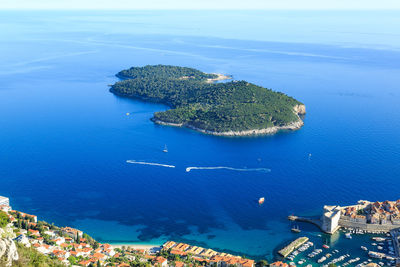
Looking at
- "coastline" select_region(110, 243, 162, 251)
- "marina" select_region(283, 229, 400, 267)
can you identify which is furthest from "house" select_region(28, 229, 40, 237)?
"marina" select_region(283, 229, 400, 267)

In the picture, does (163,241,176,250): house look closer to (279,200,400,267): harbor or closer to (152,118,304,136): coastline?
(279,200,400,267): harbor

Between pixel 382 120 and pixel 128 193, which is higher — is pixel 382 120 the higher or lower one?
the higher one

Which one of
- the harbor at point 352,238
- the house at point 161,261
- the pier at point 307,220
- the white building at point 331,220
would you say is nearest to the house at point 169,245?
the house at point 161,261

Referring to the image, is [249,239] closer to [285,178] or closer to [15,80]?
[285,178]

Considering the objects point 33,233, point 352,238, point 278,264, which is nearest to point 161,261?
point 278,264

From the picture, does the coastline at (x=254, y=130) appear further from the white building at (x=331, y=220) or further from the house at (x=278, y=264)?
the house at (x=278, y=264)

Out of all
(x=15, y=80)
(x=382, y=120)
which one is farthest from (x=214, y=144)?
(x=15, y=80)

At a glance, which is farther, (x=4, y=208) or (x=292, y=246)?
(x=4, y=208)

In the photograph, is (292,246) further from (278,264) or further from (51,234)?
(51,234)
